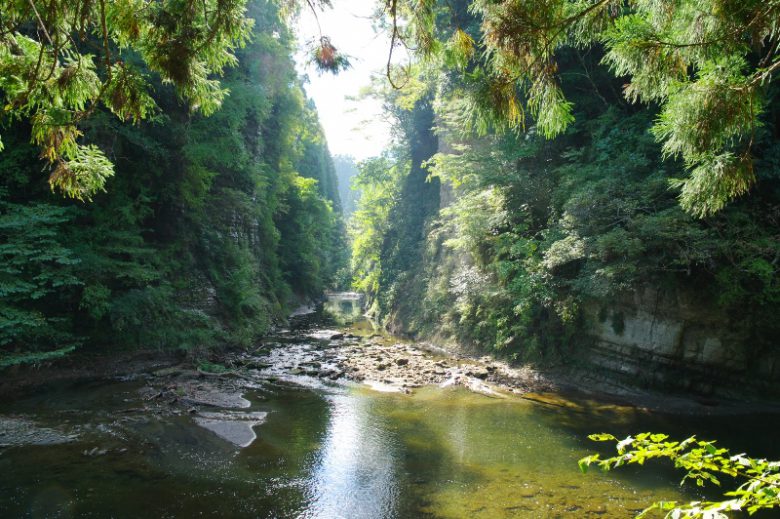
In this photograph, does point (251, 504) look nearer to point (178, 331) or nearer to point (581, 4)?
point (581, 4)

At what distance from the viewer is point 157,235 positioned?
578 inches

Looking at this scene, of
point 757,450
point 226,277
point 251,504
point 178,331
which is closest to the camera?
point 251,504

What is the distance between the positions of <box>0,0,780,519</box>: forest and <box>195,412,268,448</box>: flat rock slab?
0.07 m

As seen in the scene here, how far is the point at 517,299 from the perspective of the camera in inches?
497

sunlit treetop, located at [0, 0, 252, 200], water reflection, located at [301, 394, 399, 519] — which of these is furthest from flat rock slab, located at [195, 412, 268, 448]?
sunlit treetop, located at [0, 0, 252, 200]

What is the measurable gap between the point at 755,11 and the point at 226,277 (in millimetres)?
15896

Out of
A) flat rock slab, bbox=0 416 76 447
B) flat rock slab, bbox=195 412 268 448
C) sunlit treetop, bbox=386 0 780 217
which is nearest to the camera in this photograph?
sunlit treetop, bbox=386 0 780 217

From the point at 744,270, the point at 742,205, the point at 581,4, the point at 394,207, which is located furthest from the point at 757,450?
the point at 394,207

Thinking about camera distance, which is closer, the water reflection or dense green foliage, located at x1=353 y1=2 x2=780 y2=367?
the water reflection

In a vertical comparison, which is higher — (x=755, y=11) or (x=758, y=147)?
(x=758, y=147)

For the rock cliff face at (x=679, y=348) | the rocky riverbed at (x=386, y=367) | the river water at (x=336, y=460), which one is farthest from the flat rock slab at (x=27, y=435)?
the rock cliff face at (x=679, y=348)

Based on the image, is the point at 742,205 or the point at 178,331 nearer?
the point at 742,205

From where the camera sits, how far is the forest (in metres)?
4.05

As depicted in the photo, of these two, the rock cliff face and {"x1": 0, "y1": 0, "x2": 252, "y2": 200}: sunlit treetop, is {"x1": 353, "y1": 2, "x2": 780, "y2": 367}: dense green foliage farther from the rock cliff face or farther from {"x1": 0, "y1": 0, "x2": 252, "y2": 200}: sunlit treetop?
{"x1": 0, "y1": 0, "x2": 252, "y2": 200}: sunlit treetop
